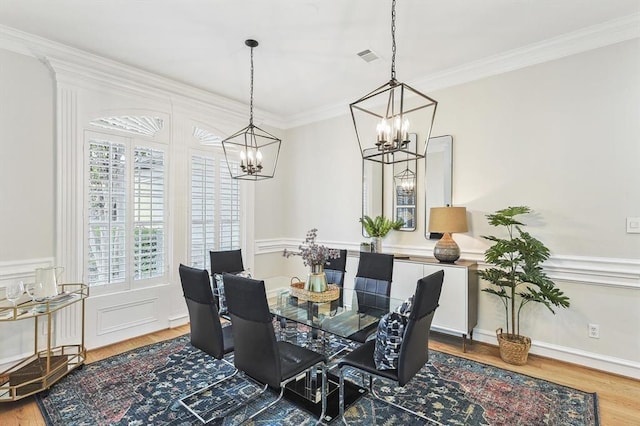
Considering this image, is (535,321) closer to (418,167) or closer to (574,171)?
(574,171)

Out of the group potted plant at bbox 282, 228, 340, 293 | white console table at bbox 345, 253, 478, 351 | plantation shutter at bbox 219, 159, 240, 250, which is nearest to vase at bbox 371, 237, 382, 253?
white console table at bbox 345, 253, 478, 351

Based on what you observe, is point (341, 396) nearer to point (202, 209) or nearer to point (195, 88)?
point (202, 209)

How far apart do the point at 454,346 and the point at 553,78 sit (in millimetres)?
2965

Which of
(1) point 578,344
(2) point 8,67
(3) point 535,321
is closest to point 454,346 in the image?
(3) point 535,321

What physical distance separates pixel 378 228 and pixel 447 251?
0.96 metres

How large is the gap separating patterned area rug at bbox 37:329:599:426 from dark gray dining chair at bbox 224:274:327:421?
464mm

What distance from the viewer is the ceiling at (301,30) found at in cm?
258

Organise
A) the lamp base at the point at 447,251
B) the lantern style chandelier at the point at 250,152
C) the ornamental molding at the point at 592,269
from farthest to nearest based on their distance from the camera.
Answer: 1. the lamp base at the point at 447,251
2. the lantern style chandelier at the point at 250,152
3. the ornamental molding at the point at 592,269

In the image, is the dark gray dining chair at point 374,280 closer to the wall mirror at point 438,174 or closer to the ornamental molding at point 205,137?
the wall mirror at point 438,174

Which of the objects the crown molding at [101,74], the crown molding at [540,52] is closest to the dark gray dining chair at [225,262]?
the crown molding at [101,74]

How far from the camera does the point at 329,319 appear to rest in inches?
98.0

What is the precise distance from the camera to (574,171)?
309cm

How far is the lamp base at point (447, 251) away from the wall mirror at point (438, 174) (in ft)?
1.03

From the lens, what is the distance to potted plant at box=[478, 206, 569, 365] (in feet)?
9.72
